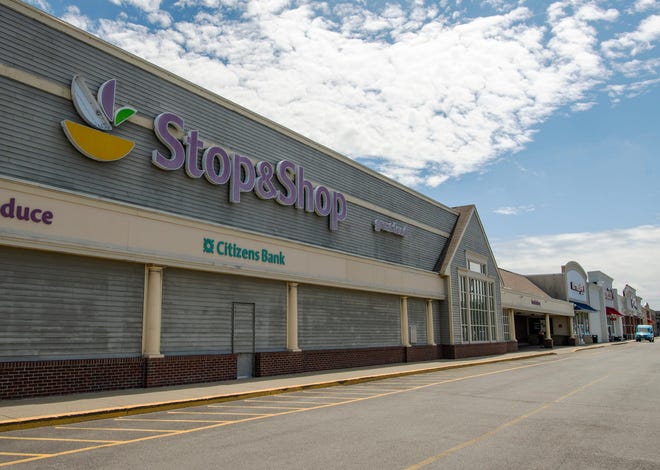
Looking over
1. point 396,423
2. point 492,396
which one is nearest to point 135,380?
point 396,423

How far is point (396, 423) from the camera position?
432 inches

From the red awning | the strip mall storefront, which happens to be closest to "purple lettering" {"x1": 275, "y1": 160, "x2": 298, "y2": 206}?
the strip mall storefront

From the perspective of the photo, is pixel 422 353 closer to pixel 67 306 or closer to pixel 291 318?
pixel 291 318

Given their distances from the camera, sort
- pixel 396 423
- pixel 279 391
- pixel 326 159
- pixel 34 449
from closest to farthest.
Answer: pixel 34 449 < pixel 396 423 < pixel 279 391 < pixel 326 159

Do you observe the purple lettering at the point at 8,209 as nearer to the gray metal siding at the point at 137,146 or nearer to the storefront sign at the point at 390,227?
the gray metal siding at the point at 137,146

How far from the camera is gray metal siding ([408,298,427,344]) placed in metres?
32.1

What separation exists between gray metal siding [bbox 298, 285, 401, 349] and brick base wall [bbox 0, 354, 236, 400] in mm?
5181

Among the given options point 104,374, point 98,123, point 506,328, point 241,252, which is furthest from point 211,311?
point 506,328

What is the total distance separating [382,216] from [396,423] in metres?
20.2

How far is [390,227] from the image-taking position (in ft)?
101

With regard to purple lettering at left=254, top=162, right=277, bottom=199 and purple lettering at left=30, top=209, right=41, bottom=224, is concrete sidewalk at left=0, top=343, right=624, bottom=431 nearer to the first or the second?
purple lettering at left=30, top=209, right=41, bottom=224

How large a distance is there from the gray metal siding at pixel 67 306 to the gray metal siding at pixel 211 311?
3.93 feet

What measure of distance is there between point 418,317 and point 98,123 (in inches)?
868

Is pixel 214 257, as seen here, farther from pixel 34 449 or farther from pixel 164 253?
pixel 34 449
